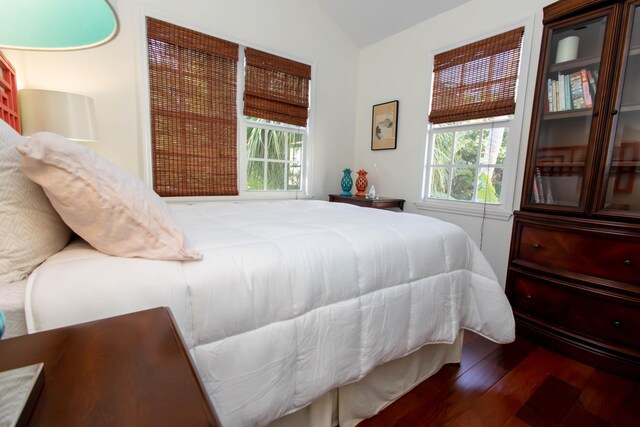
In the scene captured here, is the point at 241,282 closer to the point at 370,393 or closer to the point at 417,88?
the point at 370,393

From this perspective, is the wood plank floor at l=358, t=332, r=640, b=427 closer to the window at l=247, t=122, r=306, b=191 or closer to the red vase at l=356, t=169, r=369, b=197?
the red vase at l=356, t=169, r=369, b=197

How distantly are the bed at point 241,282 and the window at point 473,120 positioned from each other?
5.11 ft

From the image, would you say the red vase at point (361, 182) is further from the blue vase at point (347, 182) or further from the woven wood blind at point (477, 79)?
the woven wood blind at point (477, 79)

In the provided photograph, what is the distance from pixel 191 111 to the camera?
269cm

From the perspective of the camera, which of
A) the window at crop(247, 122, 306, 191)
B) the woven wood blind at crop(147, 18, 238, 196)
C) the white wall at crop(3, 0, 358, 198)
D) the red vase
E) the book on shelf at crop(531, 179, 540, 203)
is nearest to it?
the book on shelf at crop(531, 179, 540, 203)

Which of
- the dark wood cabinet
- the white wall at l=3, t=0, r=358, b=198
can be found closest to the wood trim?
the dark wood cabinet

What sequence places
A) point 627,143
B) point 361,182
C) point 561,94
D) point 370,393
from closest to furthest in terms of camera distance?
point 370,393 → point 627,143 → point 561,94 → point 361,182

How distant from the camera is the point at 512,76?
240 cm

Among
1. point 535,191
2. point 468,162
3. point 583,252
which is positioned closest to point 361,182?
point 468,162

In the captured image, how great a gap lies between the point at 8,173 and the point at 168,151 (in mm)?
2093

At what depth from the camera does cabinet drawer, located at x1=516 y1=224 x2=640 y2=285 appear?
1578mm

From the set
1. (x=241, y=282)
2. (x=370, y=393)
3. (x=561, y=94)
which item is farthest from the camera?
(x=561, y=94)

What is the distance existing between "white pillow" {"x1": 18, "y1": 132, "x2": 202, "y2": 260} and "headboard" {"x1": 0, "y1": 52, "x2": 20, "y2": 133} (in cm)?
142

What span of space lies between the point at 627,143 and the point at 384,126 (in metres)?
2.12
